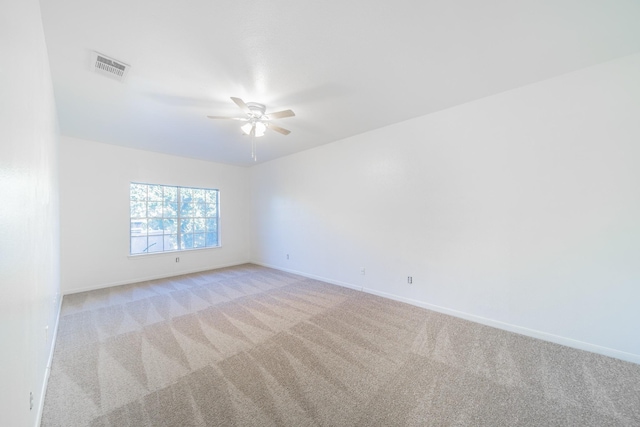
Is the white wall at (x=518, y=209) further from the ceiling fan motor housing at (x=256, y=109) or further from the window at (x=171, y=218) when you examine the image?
the window at (x=171, y=218)

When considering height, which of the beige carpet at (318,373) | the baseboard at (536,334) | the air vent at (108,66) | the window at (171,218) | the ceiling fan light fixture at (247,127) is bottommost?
the beige carpet at (318,373)

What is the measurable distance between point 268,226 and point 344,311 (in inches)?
130

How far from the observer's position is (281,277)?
4.92 meters

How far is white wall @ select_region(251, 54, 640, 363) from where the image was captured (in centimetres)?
217

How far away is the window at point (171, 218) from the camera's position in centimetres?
479

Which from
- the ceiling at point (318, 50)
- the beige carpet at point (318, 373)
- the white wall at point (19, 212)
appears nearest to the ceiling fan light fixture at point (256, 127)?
the ceiling at point (318, 50)

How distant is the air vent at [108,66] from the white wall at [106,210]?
2.79 meters

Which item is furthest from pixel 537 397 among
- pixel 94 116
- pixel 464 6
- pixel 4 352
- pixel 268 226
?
pixel 94 116

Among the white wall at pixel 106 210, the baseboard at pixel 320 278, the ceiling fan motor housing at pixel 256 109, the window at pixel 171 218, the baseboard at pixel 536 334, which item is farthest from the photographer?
the window at pixel 171 218

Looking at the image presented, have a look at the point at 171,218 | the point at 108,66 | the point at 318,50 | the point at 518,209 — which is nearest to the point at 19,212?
the point at 108,66

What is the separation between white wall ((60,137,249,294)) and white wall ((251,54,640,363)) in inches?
149

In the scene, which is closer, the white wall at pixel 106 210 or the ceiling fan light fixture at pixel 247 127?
the ceiling fan light fixture at pixel 247 127

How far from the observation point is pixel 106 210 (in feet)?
14.2

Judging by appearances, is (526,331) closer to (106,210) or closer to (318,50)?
(318,50)
